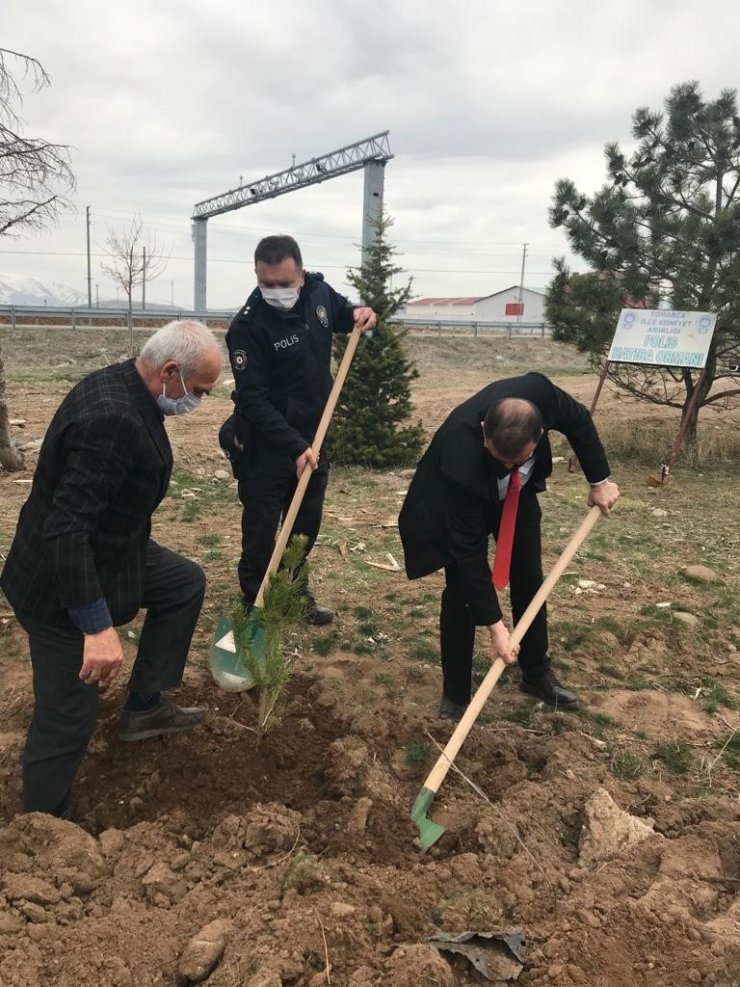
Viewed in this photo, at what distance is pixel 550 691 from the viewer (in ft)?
12.2

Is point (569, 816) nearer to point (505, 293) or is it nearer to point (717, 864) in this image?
point (717, 864)

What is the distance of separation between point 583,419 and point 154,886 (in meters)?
2.55

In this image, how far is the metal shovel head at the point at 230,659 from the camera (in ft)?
11.3

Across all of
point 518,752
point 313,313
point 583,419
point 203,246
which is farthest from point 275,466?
point 203,246

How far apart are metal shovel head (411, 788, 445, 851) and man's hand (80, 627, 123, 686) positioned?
1208mm

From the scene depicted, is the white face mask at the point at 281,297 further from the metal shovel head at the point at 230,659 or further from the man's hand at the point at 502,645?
the man's hand at the point at 502,645

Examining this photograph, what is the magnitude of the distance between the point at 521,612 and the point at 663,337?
642 centimetres

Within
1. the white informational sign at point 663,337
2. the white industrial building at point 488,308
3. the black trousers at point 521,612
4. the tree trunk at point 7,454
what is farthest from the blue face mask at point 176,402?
the white industrial building at point 488,308

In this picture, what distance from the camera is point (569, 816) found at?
2789mm

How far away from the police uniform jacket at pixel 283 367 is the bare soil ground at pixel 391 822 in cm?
126

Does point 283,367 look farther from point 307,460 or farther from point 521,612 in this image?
point 521,612

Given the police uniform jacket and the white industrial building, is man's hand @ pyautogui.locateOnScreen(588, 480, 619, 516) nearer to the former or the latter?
the police uniform jacket

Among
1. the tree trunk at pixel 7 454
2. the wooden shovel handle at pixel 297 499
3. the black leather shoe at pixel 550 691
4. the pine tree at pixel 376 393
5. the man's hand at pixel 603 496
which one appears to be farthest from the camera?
the pine tree at pixel 376 393

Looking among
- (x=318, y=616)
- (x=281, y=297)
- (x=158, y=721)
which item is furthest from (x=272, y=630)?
(x=281, y=297)
